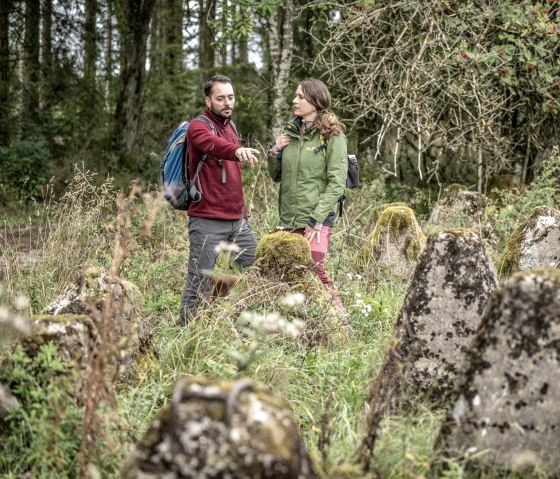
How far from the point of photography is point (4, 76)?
15.2m

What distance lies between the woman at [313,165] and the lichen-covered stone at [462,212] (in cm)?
335

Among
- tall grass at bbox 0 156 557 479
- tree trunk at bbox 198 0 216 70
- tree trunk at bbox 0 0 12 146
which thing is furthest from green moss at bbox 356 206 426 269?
tree trunk at bbox 198 0 216 70

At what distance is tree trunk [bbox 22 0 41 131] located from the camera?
15219 millimetres

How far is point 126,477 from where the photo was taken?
2.26 metres

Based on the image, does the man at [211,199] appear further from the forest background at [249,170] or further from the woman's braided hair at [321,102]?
the woman's braided hair at [321,102]

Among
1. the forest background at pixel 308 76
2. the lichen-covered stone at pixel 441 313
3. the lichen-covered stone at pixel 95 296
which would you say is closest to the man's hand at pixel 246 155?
the lichen-covered stone at pixel 95 296

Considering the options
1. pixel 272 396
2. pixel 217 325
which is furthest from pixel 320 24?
pixel 272 396

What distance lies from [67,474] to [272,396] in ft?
3.75

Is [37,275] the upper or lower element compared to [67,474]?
upper

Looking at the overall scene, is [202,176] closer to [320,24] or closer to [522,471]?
[522,471]

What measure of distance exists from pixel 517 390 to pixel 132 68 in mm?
14603

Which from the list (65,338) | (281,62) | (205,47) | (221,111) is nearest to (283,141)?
(221,111)

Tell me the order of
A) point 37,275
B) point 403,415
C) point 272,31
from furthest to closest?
point 272,31
point 37,275
point 403,415

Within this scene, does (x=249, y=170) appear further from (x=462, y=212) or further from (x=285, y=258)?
(x=285, y=258)
